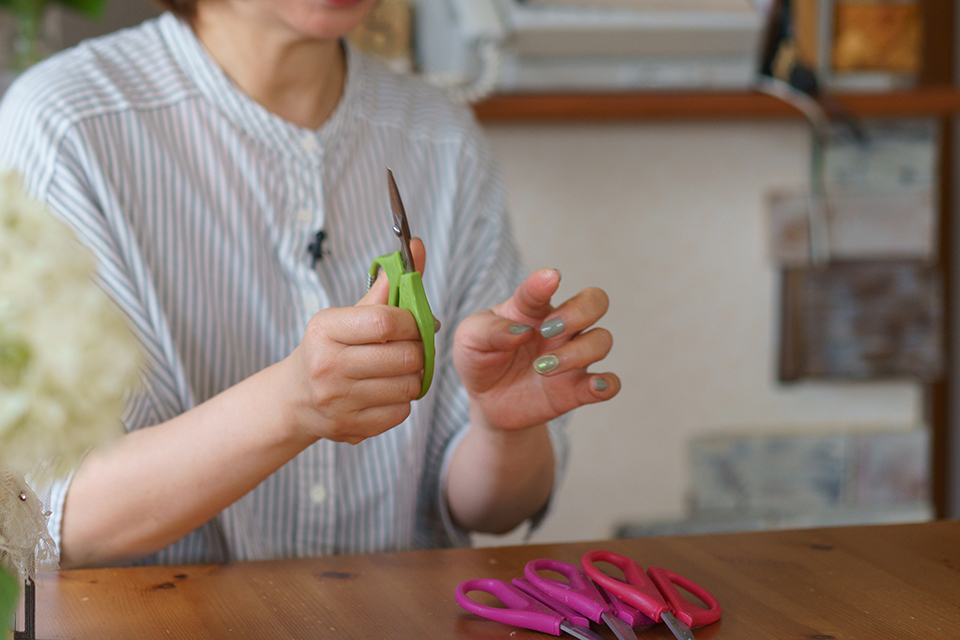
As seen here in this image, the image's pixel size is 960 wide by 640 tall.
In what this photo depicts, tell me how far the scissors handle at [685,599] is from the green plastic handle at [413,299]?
19 cm

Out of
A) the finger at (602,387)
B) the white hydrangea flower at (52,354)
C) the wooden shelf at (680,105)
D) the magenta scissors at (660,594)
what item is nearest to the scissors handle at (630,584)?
the magenta scissors at (660,594)

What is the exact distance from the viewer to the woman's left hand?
2.04ft

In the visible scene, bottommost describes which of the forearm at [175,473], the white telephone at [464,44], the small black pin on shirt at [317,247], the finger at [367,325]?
the forearm at [175,473]

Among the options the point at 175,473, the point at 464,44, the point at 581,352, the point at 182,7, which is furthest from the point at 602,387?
the point at 464,44

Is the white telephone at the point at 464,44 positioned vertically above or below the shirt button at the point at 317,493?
above

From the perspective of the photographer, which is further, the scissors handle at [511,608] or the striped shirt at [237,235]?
the striped shirt at [237,235]

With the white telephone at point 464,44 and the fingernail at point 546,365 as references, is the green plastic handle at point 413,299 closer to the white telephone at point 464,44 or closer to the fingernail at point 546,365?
the fingernail at point 546,365

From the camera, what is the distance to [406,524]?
0.89m

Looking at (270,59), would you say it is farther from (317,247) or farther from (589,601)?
(589,601)

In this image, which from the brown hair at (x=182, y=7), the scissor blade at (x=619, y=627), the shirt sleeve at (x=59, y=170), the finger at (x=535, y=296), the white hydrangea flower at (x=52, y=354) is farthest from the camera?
the brown hair at (x=182, y=7)

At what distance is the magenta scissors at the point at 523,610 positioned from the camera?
498 mm

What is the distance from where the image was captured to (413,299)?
1.72ft

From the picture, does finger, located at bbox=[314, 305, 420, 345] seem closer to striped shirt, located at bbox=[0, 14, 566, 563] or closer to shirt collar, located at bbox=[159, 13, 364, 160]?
striped shirt, located at bbox=[0, 14, 566, 563]

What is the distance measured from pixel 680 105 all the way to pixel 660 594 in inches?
33.7
